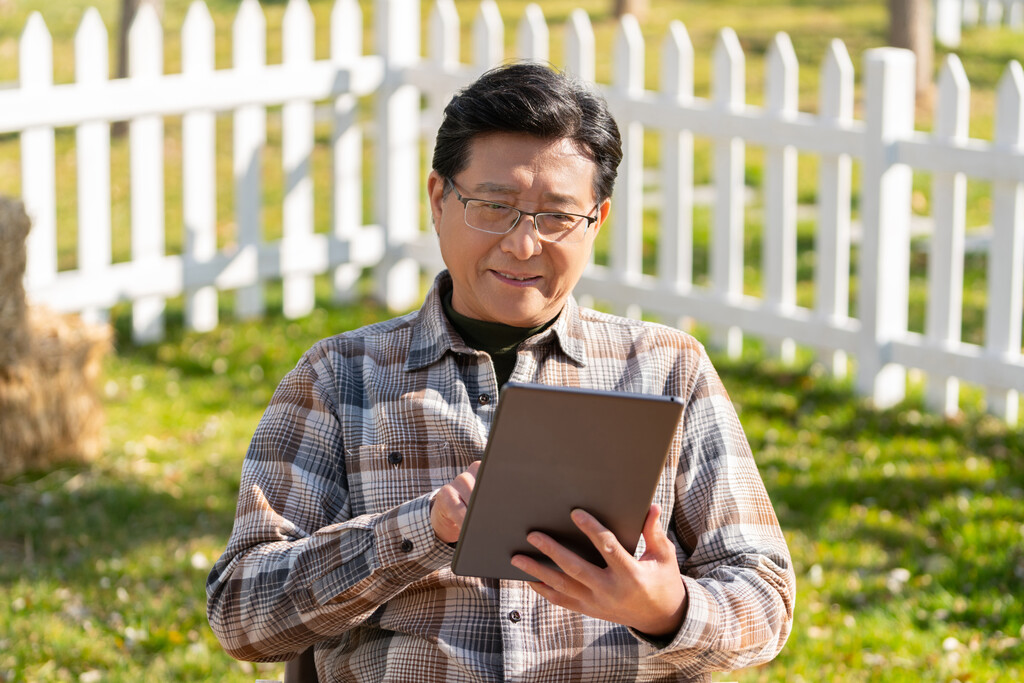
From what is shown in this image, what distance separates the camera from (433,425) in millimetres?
2184

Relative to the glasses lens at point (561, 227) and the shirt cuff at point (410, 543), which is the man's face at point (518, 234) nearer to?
the glasses lens at point (561, 227)

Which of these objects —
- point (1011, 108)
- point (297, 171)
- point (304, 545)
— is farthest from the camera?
point (297, 171)

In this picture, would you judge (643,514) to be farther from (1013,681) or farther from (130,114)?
(130,114)

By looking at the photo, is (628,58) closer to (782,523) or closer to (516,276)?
(782,523)

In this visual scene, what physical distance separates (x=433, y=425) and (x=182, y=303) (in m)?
4.94

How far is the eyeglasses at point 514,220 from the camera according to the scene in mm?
2135

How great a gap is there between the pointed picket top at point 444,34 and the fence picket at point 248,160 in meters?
0.87

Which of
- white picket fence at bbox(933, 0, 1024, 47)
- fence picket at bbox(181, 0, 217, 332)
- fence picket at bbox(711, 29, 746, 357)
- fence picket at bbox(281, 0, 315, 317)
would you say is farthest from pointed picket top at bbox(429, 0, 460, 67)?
white picket fence at bbox(933, 0, 1024, 47)

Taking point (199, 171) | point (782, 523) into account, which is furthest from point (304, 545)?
point (199, 171)

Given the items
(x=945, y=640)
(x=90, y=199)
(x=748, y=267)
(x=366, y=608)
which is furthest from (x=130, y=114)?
(x=366, y=608)

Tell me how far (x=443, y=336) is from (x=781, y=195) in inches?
147

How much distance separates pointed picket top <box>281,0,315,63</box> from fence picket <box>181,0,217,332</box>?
377mm

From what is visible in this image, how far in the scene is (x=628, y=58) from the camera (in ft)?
19.9

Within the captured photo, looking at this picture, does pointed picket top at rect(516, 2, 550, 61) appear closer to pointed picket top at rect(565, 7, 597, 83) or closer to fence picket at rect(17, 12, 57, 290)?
pointed picket top at rect(565, 7, 597, 83)
